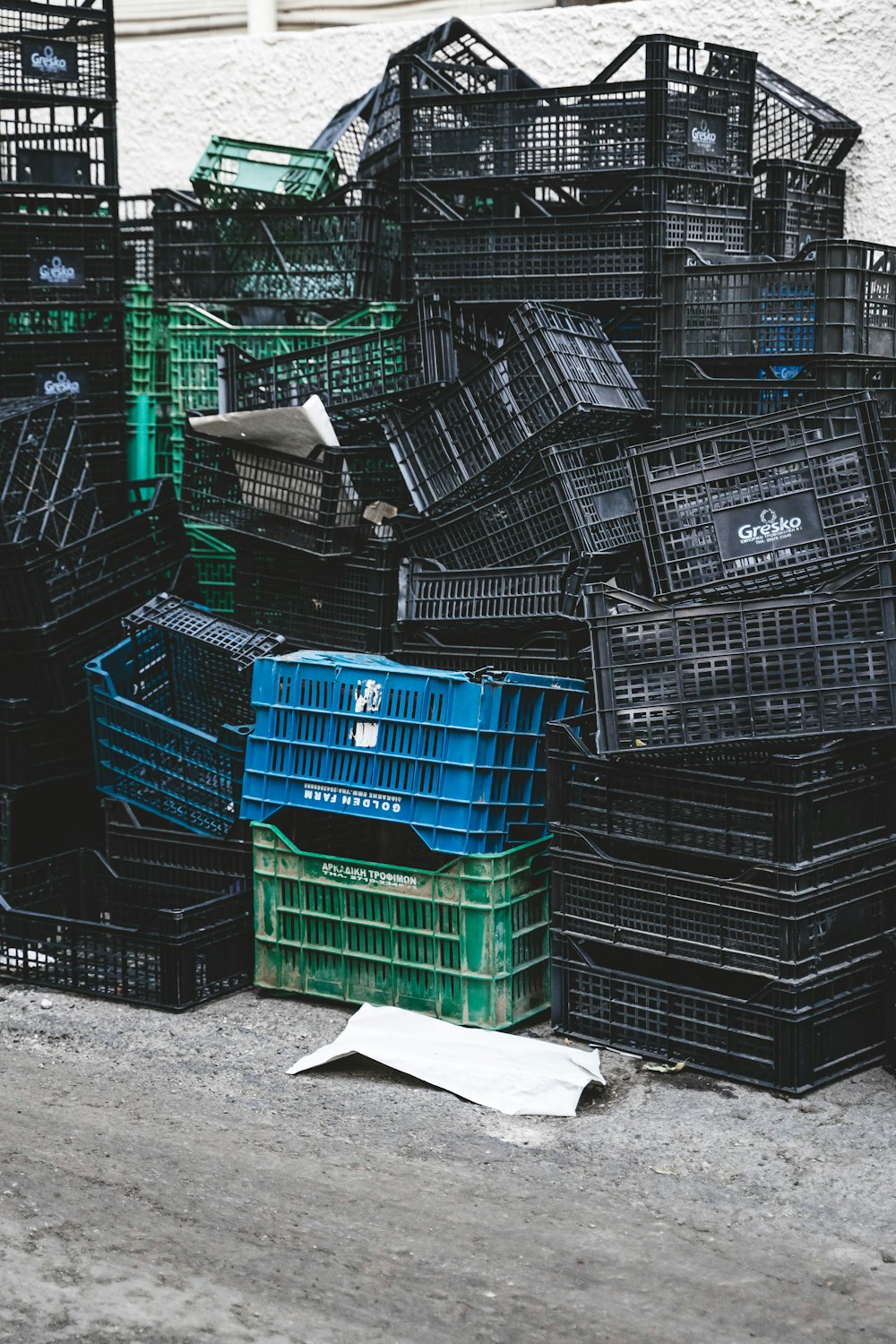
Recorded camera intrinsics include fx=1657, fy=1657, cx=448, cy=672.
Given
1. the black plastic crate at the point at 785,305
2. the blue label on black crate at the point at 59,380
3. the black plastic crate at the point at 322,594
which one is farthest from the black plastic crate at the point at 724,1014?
the blue label on black crate at the point at 59,380

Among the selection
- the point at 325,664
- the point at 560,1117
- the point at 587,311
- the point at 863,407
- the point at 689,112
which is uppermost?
the point at 689,112

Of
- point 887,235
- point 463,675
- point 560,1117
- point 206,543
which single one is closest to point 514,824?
point 463,675

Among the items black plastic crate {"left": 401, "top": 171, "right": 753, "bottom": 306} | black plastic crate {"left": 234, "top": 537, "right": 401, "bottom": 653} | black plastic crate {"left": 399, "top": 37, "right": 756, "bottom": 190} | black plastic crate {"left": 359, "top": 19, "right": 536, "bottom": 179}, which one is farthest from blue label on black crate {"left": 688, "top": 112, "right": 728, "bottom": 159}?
black plastic crate {"left": 234, "top": 537, "right": 401, "bottom": 653}

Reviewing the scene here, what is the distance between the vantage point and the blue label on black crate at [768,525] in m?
5.81

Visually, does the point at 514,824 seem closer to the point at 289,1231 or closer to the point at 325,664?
the point at 325,664

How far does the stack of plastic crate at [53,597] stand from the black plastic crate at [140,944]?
19.6 inches

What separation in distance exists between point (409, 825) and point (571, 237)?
9.98ft

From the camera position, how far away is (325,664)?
648 centimetres

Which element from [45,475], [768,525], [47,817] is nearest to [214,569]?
[45,475]

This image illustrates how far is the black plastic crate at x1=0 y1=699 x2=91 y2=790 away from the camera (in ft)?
24.9

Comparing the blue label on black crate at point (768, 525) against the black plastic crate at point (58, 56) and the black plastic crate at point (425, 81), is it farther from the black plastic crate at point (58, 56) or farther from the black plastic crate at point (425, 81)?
the black plastic crate at point (58, 56)

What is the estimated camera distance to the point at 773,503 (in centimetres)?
585

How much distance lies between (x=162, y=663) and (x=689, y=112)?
3.55 m

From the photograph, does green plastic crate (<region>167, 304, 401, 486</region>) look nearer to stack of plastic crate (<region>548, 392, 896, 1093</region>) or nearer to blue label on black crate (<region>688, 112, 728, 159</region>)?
blue label on black crate (<region>688, 112, 728, 159</region>)
